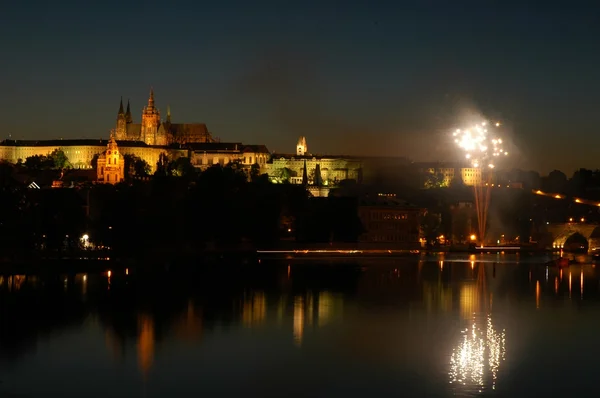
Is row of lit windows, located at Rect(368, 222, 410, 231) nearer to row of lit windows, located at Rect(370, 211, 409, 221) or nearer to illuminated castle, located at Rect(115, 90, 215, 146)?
row of lit windows, located at Rect(370, 211, 409, 221)

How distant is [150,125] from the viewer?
148m

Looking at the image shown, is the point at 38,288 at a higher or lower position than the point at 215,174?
lower

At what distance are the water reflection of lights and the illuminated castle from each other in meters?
122

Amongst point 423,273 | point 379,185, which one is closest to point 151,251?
point 423,273

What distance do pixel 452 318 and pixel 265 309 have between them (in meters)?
5.02

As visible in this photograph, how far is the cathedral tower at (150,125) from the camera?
147 m

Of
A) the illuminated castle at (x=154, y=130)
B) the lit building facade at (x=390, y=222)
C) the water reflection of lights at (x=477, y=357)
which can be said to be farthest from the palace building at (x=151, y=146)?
the water reflection of lights at (x=477, y=357)

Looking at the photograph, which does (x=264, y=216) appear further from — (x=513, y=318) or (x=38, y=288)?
(x=513, y=318)

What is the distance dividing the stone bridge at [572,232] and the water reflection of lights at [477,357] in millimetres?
53026

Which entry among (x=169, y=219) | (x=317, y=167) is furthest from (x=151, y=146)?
(x=169, y=219)

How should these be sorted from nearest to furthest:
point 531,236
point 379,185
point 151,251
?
1. point 151,251
2. point 531,236
3. point 379,185

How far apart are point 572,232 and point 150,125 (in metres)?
77.4

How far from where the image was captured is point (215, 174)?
68.4 metres

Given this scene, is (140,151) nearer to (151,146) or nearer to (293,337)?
(151,146)
